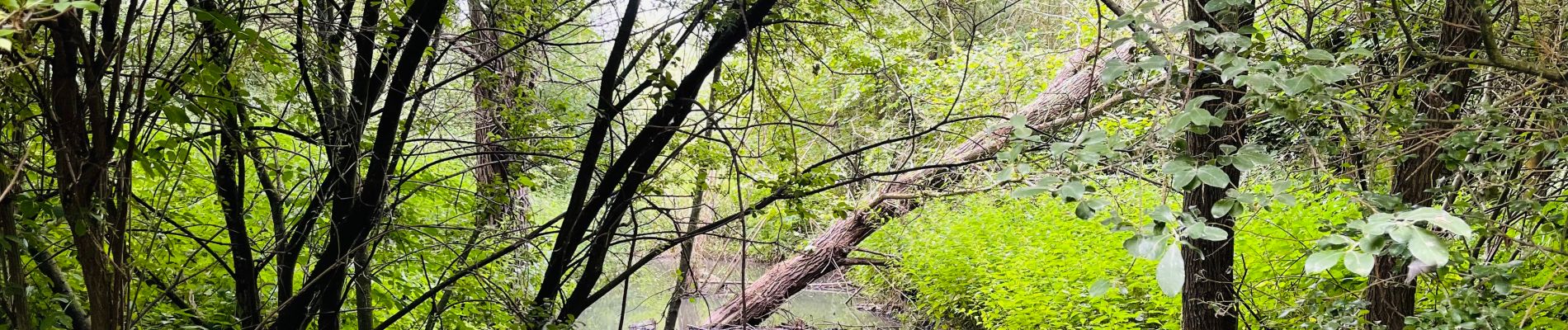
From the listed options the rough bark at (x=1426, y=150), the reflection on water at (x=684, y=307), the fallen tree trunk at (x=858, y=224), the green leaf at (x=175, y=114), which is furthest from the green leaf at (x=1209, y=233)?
the reflection on water at (x=684, y=307)

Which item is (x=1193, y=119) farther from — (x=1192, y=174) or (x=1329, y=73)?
(x=1329, y=73)

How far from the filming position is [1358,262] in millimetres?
915

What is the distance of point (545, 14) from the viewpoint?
288 centimetres

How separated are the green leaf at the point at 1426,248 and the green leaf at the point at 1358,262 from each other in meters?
0.04

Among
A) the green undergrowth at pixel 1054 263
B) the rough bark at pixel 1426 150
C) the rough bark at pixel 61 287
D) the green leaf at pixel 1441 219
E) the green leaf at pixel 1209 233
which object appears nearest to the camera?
the green leaf at pixel 1441 219

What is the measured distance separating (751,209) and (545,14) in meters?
1.03

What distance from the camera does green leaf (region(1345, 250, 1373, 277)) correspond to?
35.0 inches

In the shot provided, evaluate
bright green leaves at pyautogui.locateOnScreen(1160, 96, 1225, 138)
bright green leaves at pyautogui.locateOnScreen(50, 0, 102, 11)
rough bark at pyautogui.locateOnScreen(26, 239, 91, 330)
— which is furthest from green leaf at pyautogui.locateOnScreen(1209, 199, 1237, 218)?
rough bark at pyautogui.locateOnScreen(26, 239, 91, 330)

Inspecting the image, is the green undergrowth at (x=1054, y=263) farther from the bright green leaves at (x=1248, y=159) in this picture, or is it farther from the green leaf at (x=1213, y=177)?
the green leaf at (x=1213, y=177)

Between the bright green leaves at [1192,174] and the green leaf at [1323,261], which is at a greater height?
the bright green leaves at [1192,174]

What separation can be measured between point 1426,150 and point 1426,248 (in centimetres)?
158

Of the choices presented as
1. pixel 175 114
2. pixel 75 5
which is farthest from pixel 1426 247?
Result: pixel 175 114

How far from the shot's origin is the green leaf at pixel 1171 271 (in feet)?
3.03

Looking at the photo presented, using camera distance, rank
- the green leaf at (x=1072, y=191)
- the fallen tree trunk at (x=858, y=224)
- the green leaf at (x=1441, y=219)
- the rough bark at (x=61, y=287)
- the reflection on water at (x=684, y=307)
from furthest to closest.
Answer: the reflection on water at (x=684, y=307)
the fallen tree trunk at (x=858, y=224)
the rough bark at (x=61, y=287)
the green leaf at (x=1072, y=191)
the green leaf at (x=1441, y=219)
